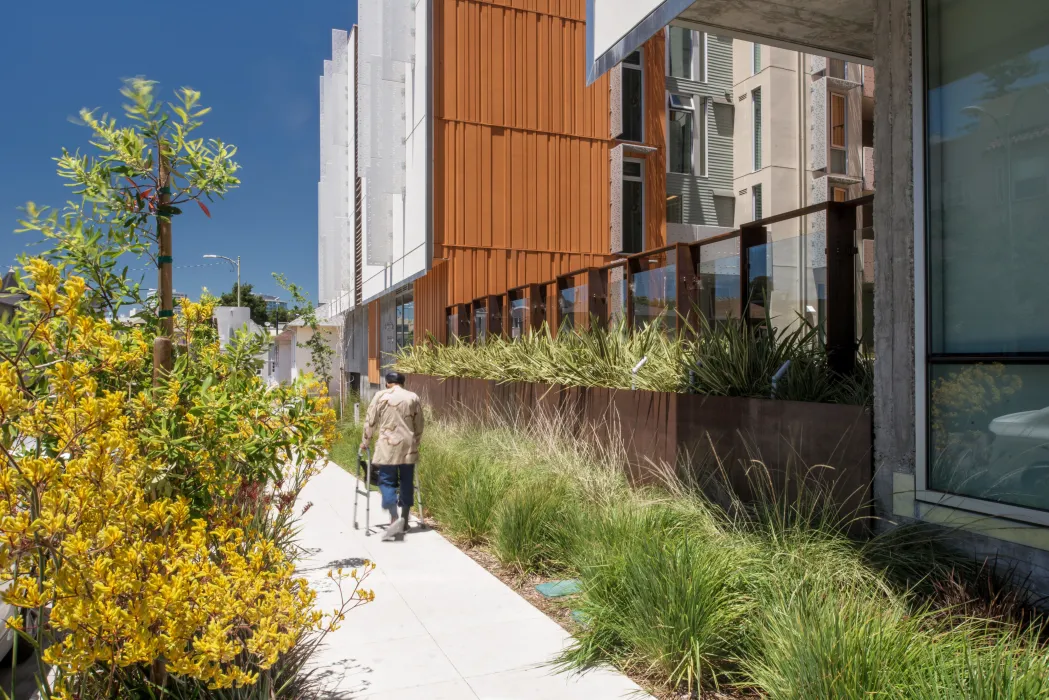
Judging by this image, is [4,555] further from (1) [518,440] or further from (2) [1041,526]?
(1) [518,440]

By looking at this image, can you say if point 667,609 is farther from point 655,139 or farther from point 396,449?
point 655,139

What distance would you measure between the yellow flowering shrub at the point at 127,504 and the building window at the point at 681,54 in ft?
75.5

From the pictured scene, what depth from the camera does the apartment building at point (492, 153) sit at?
58.9ft

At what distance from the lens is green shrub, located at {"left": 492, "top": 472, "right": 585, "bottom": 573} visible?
6.73m

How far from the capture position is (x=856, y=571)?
4629mm

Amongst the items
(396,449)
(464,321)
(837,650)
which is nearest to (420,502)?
(396,449)

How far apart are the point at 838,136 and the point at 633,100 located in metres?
9.66

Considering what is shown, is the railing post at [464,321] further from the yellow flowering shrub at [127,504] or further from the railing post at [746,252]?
the yellow flowering shrub at [127,504]

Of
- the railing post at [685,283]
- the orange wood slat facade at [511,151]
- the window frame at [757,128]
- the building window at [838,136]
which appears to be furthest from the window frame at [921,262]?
the building window at [838,136]

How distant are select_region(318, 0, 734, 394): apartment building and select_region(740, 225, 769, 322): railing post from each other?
8.09 meters

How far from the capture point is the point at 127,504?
3.38 m

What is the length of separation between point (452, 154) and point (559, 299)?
24.5 ft

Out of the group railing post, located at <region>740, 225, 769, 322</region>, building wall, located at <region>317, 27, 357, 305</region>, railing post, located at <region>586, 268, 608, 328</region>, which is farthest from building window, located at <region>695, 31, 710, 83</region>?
railing post, located at <region>740, 225, 769, 322</region>

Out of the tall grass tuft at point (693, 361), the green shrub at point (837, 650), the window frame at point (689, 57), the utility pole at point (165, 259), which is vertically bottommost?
the green shrub at point (837, 650)
